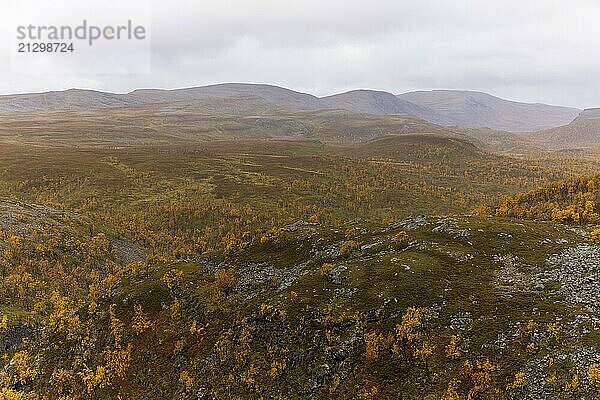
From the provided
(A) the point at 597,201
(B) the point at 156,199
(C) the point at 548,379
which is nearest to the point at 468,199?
(A) the point at 597,201

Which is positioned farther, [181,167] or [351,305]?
[181,167]

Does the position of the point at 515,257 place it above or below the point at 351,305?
above

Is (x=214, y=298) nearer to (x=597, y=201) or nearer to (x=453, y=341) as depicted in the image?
(x=453, y=341)

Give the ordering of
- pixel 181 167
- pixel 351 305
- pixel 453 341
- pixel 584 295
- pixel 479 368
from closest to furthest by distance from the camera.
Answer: pixel 479 368 < pixel 453 341 < pixel 584 295 < pixel 351 305 < pixel 181 167

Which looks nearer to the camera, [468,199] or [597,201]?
[597,201]

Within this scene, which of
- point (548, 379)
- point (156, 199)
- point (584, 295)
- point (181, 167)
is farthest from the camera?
point (181, 167)

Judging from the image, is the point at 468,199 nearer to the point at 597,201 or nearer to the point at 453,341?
the point at 597,201

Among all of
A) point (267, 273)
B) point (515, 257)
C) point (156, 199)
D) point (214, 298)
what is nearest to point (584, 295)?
point (515, 257)

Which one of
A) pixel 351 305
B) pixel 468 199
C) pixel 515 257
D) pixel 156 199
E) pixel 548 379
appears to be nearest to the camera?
pixel 548 379

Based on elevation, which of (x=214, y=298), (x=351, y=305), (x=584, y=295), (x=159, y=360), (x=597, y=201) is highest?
(x=597, y=201)
